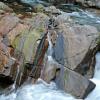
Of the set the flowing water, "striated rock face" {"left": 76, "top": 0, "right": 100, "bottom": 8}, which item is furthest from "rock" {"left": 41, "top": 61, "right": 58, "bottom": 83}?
"striated rock face" {"left": 76, "top": 0, "right": 100, "bottom": 8}

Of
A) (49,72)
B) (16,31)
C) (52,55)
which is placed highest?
(16,31)

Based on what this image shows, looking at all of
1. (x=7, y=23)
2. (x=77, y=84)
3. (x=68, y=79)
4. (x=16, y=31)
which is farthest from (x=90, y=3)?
(x=77, y=84)

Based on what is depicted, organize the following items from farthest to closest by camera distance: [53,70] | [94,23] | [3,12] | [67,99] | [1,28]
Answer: [94,23] < [3,12] < [1,28] < [53,70] < [67,99]

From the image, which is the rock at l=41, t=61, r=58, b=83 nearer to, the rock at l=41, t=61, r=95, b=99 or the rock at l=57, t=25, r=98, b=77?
the rock at l=41, t=61, r=95, b=99

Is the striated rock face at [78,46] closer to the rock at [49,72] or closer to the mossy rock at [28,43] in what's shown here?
the rock at [49,72]

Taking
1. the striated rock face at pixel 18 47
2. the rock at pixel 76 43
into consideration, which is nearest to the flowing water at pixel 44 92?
the striated rock face at pixel 18 47

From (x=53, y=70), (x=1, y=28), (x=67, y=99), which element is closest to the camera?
(x=67, y=99)

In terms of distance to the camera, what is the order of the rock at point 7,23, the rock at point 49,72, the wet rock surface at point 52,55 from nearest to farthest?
the wet rock surface at point 52,55 < the rock at point 49,72 < the rock at point 7,23

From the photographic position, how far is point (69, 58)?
9852 mm

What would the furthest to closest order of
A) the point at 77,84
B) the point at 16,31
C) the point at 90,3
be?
1. the point at 90,3
2. the point at 16,31
3. the point at 77,84

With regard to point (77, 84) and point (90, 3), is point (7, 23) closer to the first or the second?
point (77, 84)

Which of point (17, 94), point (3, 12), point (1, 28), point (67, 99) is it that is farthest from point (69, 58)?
point (3, 12)

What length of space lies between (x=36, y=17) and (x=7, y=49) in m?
1.72

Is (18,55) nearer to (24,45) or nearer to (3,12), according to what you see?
(24,45)
